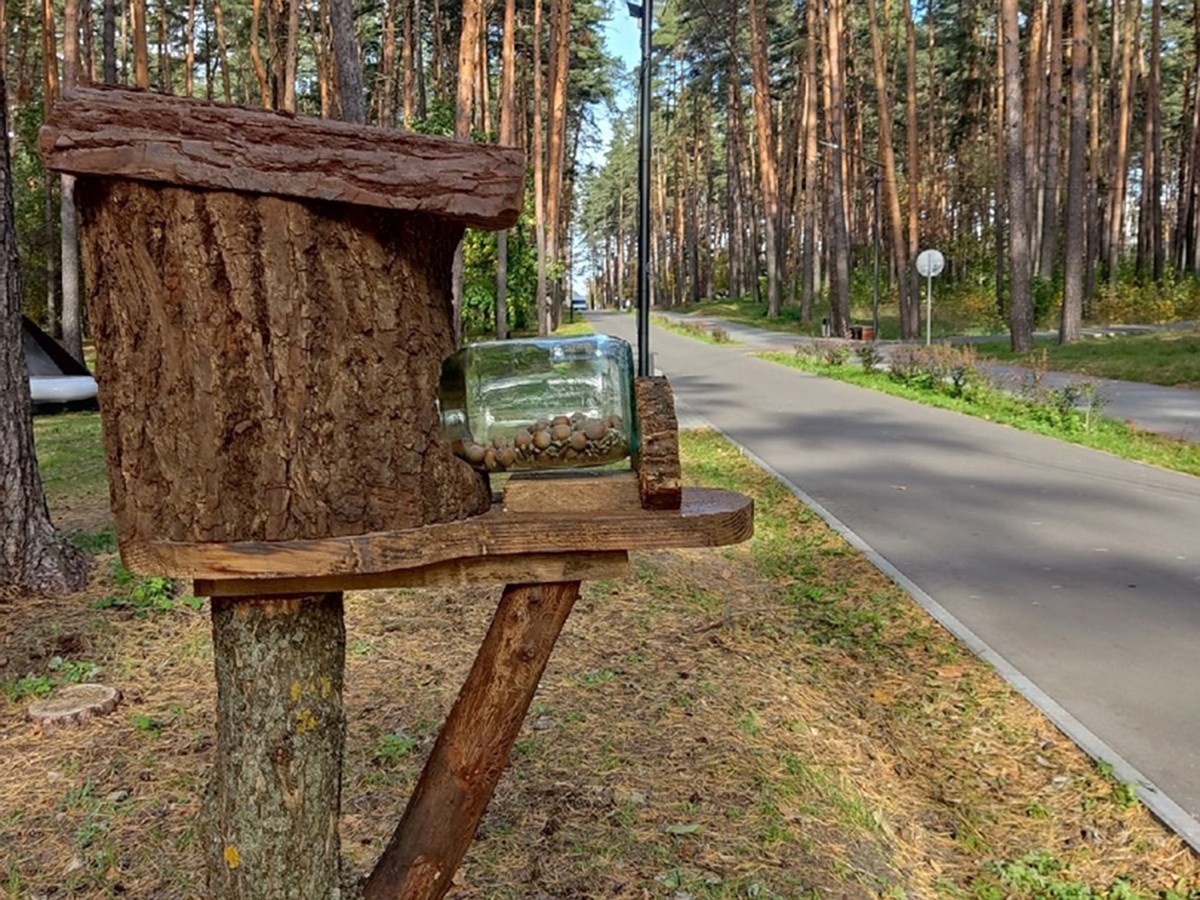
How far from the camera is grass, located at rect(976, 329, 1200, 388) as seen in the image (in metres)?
18.1

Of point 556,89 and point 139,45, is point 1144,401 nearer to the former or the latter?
point 556,89

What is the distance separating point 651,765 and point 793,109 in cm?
5001

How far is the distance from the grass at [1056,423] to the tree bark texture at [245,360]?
408 inches

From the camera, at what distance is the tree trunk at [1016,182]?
21.4m

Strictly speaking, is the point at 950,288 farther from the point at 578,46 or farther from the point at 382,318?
the point at 382,318

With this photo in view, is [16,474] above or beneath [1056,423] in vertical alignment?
above

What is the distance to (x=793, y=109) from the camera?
49594 mm

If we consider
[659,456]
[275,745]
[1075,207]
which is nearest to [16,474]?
[275,745]

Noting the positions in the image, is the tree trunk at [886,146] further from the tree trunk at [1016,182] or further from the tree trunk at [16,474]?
the tree trunk at [16,474]

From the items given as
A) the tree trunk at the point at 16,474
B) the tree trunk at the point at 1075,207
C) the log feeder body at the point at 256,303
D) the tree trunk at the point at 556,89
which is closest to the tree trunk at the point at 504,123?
the tree trunk at the point at 556,89

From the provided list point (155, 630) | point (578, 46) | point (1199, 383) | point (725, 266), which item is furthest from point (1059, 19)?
point (725, 266)

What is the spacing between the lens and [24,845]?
10.6 feet

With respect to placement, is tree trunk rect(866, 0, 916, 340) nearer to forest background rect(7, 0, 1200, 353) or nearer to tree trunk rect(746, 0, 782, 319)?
forest background rect(7, 0, 1200, 353)

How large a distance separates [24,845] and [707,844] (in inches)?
87.2
